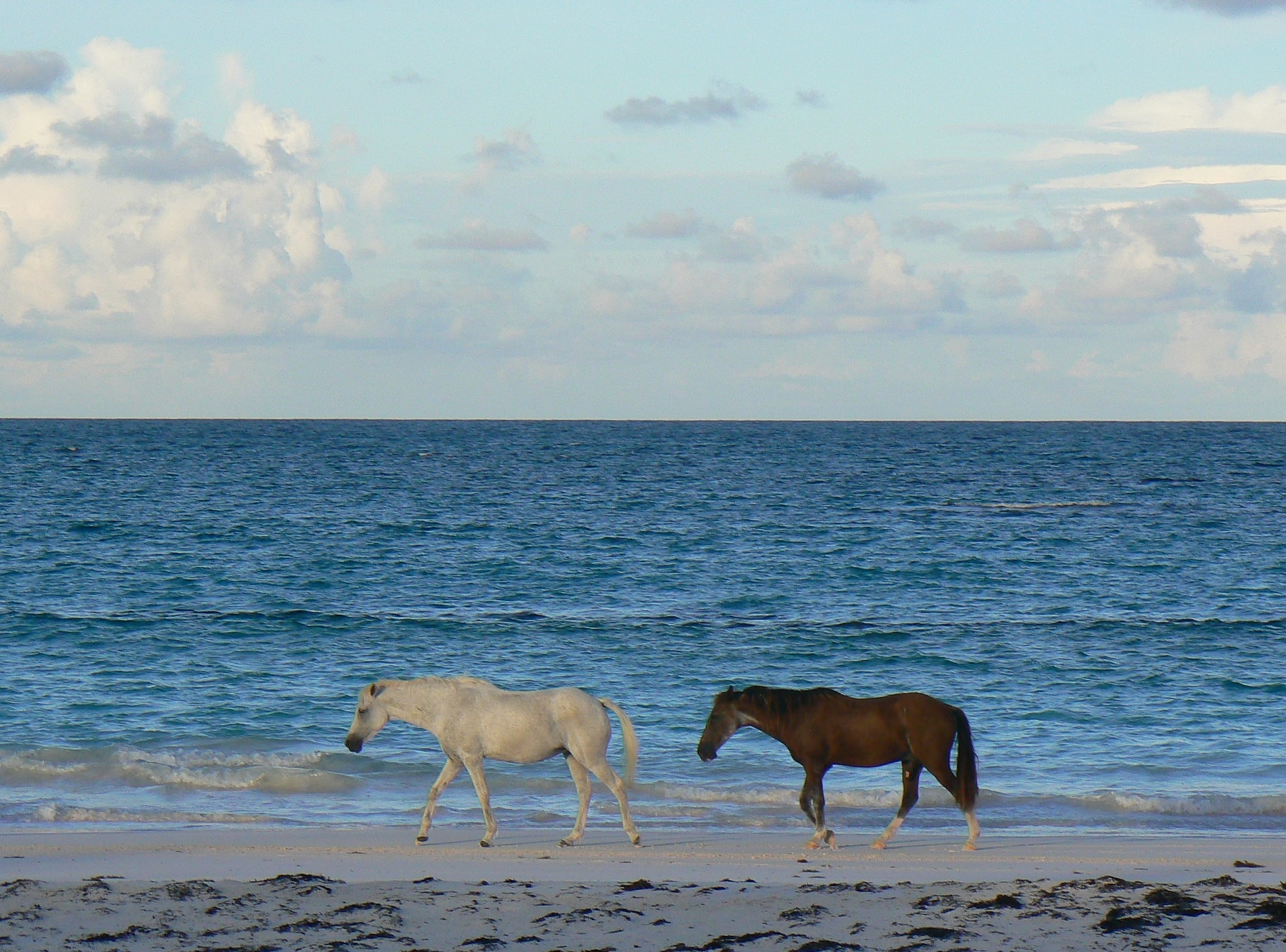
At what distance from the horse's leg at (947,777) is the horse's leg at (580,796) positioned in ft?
8.73

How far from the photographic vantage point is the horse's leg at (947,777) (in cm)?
1036

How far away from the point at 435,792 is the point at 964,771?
13.7 ft

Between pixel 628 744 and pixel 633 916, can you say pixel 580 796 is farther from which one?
pixel 633 916

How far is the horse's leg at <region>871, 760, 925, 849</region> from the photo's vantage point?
10.4 m

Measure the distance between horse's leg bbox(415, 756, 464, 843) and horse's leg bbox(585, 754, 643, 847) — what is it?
1101 mm

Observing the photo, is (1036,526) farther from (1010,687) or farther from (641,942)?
(641,942)

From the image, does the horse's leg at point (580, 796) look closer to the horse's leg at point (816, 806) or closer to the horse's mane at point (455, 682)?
the horse's mane at point (455, 682)

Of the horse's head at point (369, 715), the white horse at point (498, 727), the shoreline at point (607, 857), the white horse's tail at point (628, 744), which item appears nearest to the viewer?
the shoreline at point (607, 857)

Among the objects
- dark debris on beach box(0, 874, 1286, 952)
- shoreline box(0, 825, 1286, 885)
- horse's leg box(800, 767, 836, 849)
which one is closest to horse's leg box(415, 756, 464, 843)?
shoreline box(0, 825, 1286, 885)

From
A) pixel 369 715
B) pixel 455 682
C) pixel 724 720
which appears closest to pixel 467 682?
pixel 455 682

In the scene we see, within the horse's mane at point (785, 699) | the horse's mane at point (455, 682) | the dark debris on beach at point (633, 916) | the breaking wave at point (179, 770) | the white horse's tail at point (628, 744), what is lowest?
the breaking wave at point (179, 770)

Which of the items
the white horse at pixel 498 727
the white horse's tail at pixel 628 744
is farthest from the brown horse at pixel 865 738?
the white horse at pixel 498 727

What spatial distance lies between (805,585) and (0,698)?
18478 millimetres

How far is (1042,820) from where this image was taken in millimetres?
12164
